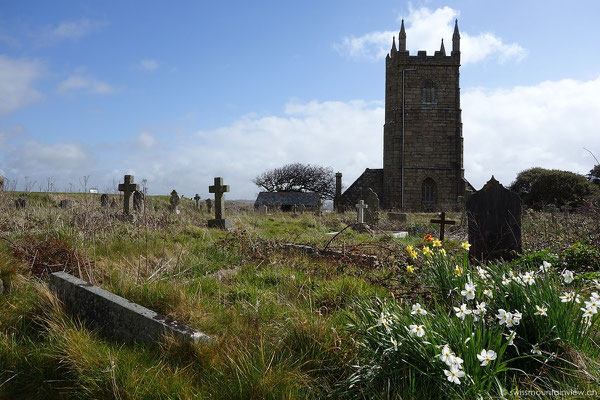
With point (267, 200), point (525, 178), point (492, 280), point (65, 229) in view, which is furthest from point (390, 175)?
point (492, 280)

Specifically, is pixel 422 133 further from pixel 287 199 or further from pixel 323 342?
pixel 323 342

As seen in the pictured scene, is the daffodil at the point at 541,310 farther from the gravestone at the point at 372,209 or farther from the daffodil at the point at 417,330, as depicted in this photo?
the gravestone at the point at 372,209

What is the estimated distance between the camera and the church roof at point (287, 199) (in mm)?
40781

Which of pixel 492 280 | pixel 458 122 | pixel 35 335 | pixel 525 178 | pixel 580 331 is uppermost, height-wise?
pixel 458 122

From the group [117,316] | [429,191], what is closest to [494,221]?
[117,316]

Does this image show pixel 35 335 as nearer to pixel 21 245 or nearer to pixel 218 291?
pixel 218 291

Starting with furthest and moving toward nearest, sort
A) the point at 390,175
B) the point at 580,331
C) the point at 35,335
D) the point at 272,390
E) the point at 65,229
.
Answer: the point at 390,175, the point at 65,229, the point at 35,335, the point at 580,331, the point at 272,390

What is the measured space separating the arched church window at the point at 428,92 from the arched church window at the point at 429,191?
6.46 metres

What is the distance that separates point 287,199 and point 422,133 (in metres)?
15.5

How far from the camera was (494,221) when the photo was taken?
21.5 feet

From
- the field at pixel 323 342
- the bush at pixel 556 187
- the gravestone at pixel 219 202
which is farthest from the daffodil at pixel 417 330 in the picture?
the bush at pixel 556 187

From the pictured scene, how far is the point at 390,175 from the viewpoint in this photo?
32625 millimetres

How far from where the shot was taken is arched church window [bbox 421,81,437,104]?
108 feet

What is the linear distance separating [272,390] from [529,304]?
5.92ft
